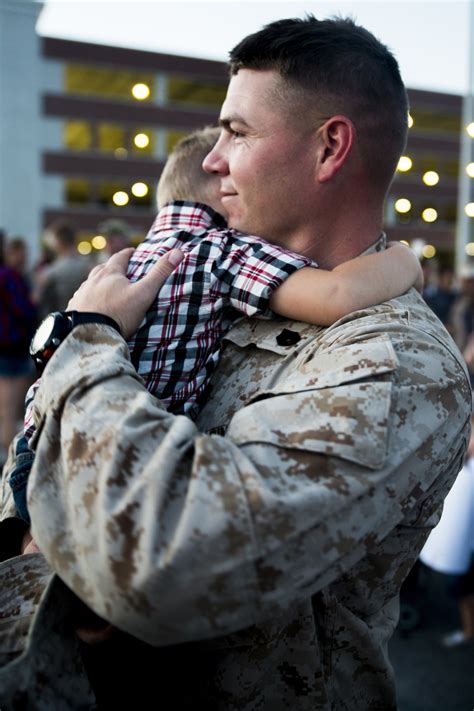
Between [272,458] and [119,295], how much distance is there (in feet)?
1.76

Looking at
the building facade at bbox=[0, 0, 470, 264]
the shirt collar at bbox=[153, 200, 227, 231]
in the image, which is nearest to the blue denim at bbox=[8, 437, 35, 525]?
the shirt collar at bbox=[153, 200, 227, 231]

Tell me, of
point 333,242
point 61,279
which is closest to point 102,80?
point 61,279

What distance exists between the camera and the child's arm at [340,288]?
1575 millimetres

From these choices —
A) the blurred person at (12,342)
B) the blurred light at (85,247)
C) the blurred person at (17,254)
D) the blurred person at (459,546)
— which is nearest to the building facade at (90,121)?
the blurred light at (85,247)

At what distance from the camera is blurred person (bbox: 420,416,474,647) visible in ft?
14.1

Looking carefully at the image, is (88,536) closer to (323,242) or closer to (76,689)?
(76,689)

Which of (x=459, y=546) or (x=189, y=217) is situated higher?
(x=189, y=217)

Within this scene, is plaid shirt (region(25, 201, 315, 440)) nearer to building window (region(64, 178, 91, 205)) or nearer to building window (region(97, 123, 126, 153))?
building window (region(64, 178, 91, 205))

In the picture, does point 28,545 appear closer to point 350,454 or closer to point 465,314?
point 350,454

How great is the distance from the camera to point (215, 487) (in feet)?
3.69

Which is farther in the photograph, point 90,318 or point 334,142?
point 334,142

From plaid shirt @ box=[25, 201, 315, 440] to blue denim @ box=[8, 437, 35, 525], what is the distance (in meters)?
0.06

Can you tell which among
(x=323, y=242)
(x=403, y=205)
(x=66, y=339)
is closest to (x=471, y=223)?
(x=403, y=205)

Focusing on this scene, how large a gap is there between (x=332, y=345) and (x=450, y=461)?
1.06ft
